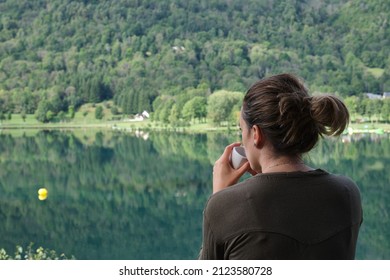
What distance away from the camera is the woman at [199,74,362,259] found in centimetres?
70

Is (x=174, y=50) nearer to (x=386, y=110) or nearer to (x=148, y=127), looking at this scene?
(x=148, y=127)

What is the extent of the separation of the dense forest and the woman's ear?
20.8 m

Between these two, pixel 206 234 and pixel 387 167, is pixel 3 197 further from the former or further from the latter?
pixel 206 234

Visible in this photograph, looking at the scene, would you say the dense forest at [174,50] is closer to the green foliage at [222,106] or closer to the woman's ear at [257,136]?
the green foliage at [222,106]

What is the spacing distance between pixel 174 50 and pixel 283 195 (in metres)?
26.9

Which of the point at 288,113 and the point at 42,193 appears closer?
the point at 288,113

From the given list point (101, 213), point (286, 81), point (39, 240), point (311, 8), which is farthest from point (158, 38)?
point (286, 81)

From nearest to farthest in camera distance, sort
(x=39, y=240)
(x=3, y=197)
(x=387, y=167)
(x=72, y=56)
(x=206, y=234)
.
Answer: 1. (x=206, y=234)
2. (x=39, y=240)
3. (x=3, y=197)
4. (x=387, y=167)
5. (x=72, y=56)

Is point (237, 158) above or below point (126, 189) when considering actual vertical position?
above

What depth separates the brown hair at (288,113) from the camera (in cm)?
73

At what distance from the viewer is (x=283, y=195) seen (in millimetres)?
721

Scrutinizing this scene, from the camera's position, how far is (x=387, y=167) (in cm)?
1784

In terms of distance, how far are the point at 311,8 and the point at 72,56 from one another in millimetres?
10453

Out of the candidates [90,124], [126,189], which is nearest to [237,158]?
[126,189]
